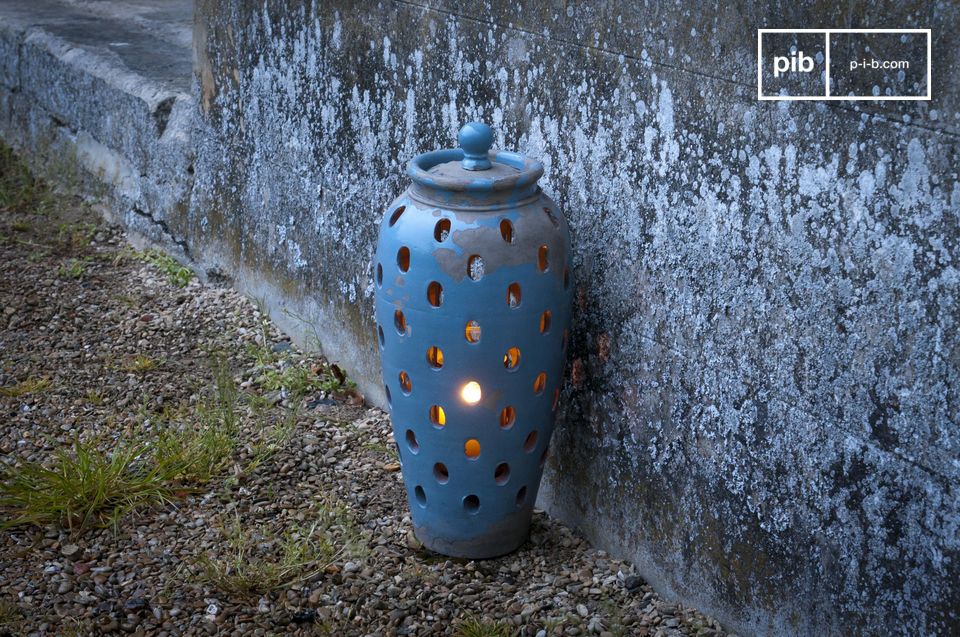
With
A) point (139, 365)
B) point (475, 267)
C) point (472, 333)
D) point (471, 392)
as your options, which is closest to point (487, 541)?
point (471, 392)

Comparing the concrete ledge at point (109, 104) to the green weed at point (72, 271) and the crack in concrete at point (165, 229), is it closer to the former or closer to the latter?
the crack in concrete at point (165, 229)

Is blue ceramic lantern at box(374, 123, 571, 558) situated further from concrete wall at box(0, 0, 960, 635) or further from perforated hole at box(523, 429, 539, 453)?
concrete wall at box(0, 0, 960, 635)

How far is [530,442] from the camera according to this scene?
2.58 m

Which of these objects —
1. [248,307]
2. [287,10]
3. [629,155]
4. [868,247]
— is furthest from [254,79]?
[868,247]

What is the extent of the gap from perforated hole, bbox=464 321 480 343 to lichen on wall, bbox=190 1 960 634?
0.35m

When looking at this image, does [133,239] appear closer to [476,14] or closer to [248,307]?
[248,307]

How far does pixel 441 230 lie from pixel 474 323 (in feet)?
0.72

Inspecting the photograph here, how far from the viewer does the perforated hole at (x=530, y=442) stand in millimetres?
2568

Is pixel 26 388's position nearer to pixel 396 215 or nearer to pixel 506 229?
pixel 396 215

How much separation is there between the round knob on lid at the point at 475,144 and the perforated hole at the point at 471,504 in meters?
0.80

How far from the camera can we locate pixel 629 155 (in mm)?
2430

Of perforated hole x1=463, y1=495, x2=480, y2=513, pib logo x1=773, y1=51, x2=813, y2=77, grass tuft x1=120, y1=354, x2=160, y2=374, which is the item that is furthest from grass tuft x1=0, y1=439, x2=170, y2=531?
pib logo x1=773, y1=51, x2=813, y2=77

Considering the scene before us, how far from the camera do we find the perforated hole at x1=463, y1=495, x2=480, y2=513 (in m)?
2.64

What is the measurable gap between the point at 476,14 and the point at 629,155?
63 centimetres
